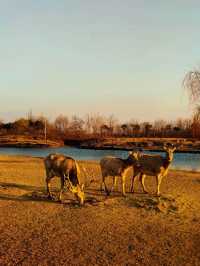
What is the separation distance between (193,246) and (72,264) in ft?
9.62

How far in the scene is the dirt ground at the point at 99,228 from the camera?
781 centimetres

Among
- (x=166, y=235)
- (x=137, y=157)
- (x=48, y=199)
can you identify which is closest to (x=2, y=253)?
(x=166, y=235)

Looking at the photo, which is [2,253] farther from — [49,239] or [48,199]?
[48,199]

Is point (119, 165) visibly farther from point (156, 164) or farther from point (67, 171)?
point (67, 171)

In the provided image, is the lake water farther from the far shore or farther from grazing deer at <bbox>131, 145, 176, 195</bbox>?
grazing deer at <bbox>131, 145, 176, 195</bbox>

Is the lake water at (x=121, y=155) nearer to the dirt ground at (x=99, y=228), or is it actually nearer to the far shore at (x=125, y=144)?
the far shore at (x=125, y=144)

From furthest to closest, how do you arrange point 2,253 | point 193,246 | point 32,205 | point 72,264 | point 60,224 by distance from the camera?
point 32,205, point 60,224, point 193,246, point 2,253, point 72,264

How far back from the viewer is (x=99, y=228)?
9836 millimetres

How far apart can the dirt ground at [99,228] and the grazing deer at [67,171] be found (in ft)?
1.42

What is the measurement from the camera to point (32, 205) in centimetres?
1223

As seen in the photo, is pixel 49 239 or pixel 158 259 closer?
pixel 158 259

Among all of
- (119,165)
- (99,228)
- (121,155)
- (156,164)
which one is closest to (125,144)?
(121,155)

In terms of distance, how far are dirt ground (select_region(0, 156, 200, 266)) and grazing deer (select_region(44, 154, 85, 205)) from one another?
1.42 ft

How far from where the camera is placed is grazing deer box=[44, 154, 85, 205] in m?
12.4
